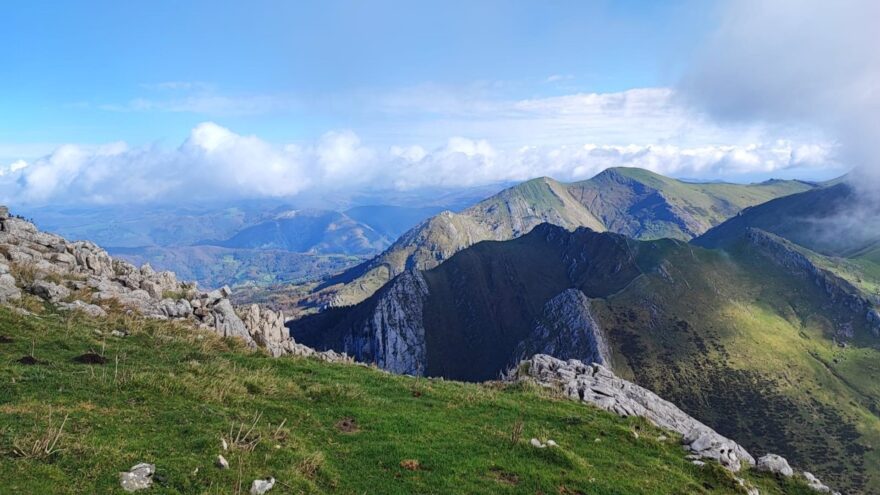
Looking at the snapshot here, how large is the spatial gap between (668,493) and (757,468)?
Result: 11641 mm

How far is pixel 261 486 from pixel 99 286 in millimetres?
34474

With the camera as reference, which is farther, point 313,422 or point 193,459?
point 313,422

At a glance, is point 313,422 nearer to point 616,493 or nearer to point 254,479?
point 254,479

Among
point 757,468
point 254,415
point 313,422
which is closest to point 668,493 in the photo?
point 757,468

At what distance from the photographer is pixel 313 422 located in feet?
77.7

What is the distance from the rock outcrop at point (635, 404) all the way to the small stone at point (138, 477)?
1054 inches

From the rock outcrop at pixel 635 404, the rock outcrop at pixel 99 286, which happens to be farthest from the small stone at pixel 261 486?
the rock outcrop at pixel 99 286

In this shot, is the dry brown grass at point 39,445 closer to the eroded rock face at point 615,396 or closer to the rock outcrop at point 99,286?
the rock outcrop at point 99,286

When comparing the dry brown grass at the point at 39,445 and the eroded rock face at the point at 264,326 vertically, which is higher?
the dry brown grass at the point at 39,445

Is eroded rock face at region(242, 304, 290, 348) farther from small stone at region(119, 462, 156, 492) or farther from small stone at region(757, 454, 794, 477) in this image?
small stone at region(757, 454, 794, 477)

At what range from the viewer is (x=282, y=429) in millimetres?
21172

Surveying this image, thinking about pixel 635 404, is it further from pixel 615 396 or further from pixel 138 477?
pixel 138 477

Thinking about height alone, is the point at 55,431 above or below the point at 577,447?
above

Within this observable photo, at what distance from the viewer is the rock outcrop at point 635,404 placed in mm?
28859
